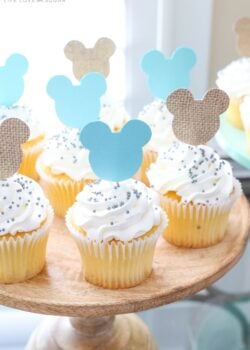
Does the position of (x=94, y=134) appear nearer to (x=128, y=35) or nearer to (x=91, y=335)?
(x=91, y=335)

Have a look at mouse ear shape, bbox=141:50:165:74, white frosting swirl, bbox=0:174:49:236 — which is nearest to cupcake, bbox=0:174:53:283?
white frosting swirl, bbox=0:174:49:236

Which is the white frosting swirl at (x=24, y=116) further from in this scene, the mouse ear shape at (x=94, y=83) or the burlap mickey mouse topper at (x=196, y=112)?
the burlap mickey mouse topper at (x=196, y=112)

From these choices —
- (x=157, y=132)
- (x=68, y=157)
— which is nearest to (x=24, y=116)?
(x=68, y=157)

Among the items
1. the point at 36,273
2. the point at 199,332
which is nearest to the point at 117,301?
the point at 36,273

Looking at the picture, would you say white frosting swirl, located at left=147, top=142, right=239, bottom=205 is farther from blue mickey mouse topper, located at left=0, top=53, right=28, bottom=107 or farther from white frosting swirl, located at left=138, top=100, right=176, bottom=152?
blue mickey mouse topper, located at left=0, top=53, right=28, bottom=107

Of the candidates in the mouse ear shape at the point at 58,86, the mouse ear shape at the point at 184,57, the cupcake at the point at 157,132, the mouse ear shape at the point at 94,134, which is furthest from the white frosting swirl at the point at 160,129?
the mouse ear shape at the point at 94,134

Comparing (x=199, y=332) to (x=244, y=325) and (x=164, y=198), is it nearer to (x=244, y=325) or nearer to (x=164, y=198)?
(x=244, y=325)
